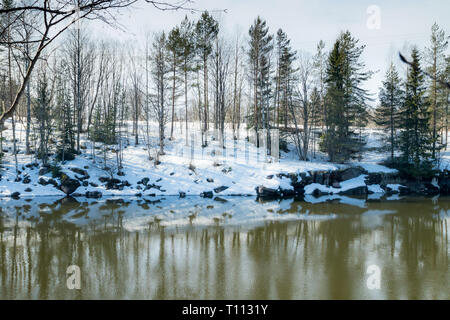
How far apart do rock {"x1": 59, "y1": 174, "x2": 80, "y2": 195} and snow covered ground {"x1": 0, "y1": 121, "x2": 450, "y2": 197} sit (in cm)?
38

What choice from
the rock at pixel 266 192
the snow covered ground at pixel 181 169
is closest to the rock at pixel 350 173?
the snow covered ground at pixel 181 169

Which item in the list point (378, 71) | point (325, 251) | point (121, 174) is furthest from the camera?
point (378, 71)

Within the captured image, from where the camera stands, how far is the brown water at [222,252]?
6.05m

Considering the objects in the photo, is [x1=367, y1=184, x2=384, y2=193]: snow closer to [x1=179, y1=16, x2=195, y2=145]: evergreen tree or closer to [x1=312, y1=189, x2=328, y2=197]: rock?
[x1=312, y1=189, x2=328, y2=197]: rock

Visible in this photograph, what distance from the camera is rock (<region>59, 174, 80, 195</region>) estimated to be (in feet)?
63.7

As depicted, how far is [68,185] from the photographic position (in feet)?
64.1

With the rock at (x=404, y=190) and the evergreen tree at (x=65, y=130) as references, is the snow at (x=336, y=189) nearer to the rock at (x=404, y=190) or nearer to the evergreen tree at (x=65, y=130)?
the rock at (x=404, y=190)

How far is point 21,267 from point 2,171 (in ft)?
53.8

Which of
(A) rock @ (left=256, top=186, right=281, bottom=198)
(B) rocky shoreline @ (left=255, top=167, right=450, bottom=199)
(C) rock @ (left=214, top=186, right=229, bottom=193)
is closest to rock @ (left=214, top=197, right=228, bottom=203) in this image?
(C) rock @ (left=214, top=186, right=229, bottom=193)

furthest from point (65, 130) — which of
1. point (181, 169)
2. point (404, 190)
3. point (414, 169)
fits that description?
point (414, 169)

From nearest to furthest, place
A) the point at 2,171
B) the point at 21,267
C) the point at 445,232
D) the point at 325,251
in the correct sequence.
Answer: the point at 21,267, the point at 325,251, the point at 445,232, the point at 2,171

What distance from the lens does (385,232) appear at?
11172mm

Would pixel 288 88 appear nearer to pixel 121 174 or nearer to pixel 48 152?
Result: pixel 121 174
